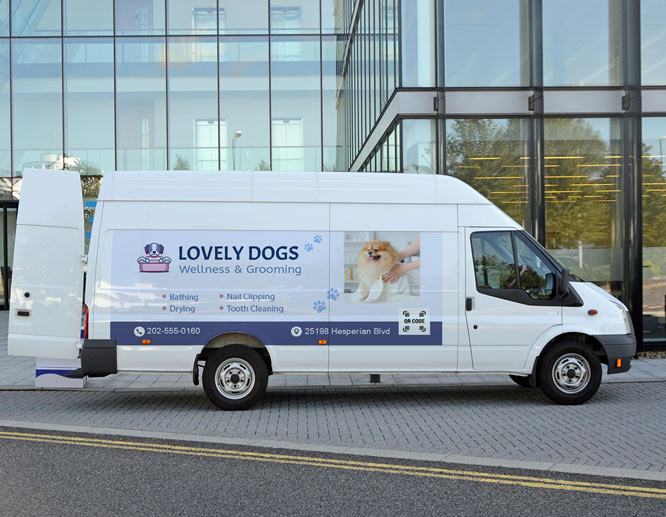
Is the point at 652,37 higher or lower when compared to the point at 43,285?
higher

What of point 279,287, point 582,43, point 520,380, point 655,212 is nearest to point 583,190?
point 655,212

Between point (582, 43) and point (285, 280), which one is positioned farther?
point (582, 43)

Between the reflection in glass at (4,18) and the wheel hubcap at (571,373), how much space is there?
20.8 metres

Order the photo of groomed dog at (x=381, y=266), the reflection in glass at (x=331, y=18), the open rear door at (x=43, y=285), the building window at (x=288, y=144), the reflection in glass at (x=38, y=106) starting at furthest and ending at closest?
1. the reflection in glass at (x=331, y=18)
2. the reflection in glass at (x=38, y=106)
3. the building window at (x=288, y=144)
4. the photo of groomed dog at (x=381, y=266)
5. the open rear door at (x=43, y=285)

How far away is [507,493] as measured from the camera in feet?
16.5

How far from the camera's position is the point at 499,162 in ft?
43.7

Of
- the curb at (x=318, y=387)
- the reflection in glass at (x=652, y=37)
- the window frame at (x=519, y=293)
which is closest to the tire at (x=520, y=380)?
the curb at (x=318, y=387)

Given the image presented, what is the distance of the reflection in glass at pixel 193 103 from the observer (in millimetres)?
21344

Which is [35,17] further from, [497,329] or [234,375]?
[497,329]

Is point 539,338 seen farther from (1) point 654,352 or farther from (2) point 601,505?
(1) point 654,352

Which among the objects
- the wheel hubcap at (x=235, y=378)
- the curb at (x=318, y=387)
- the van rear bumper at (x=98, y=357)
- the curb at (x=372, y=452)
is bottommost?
the curb at (x=318, y=387)

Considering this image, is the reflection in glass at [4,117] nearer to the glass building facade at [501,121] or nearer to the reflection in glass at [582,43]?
the glass building facade at [501,121]

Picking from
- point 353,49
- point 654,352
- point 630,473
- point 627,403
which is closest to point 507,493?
point 630,473

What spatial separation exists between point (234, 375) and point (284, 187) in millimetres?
2255
